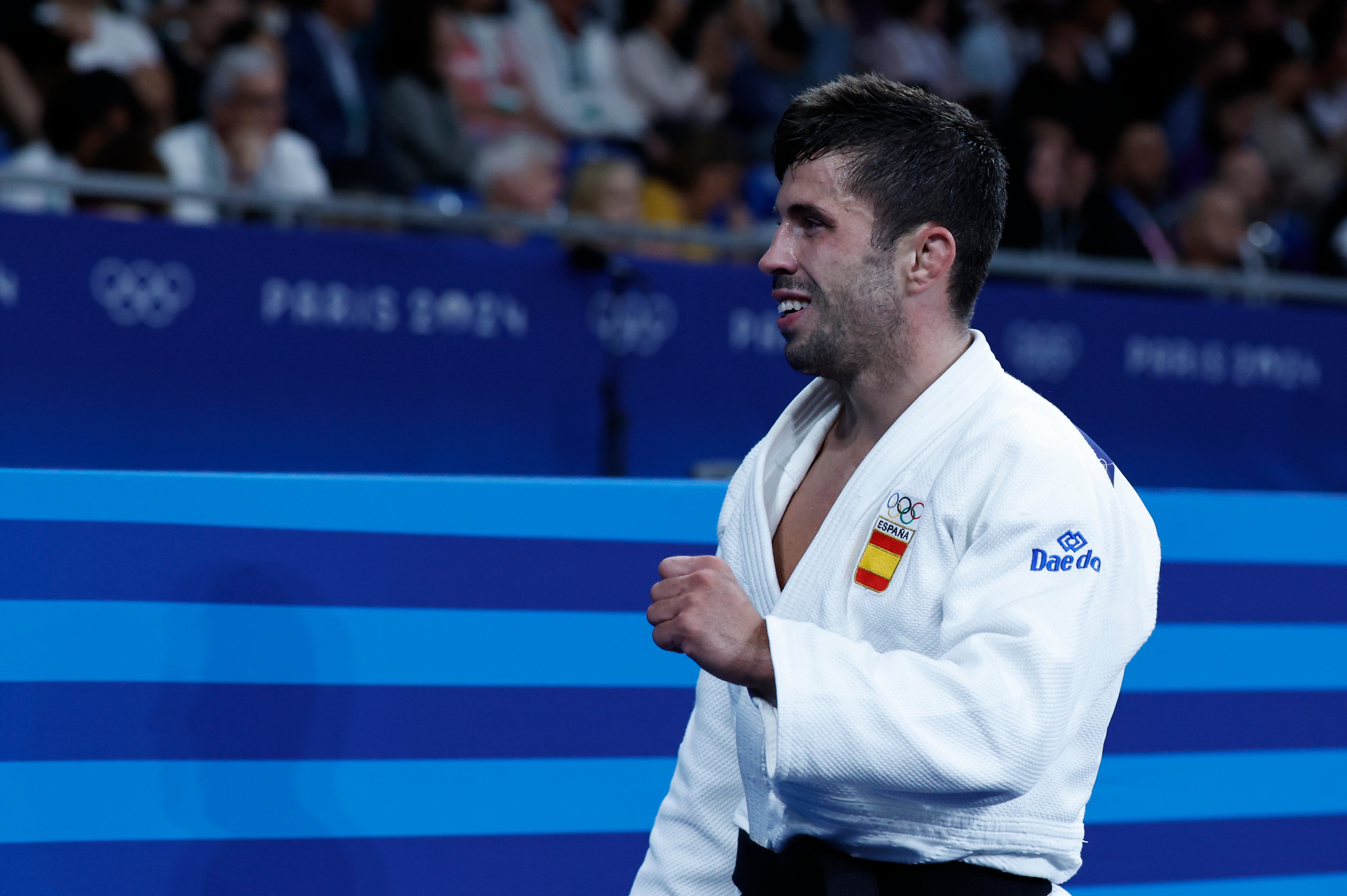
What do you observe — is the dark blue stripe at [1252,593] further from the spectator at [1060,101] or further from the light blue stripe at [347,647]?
the spectator at [1060,101]

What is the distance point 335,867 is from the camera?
2.29 m

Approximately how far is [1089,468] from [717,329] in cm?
294

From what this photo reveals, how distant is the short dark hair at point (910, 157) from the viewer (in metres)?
1.66

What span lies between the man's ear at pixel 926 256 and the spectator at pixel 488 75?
5079 mm

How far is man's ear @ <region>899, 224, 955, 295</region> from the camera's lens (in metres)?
1.67

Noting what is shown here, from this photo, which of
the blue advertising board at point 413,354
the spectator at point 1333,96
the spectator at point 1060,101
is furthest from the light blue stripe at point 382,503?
the spectator at point 1333,96

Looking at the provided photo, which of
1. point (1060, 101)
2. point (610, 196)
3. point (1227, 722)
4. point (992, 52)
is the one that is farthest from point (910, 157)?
point (992, 52)

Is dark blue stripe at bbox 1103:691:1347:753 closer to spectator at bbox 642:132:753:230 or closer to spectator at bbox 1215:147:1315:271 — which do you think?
spectator at bbox 642:132:753:230

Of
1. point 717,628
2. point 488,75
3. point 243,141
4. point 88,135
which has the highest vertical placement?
point 488,75

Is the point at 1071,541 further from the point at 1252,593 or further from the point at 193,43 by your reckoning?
the point at 193,43

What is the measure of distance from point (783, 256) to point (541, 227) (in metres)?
2.65

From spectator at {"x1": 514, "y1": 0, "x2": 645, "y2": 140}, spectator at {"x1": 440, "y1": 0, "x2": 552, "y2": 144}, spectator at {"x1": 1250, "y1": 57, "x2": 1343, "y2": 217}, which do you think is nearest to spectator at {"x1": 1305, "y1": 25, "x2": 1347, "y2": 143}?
spectator at {"x1": 1250, "y1": 57, "x2": 1343, "y2": 217}

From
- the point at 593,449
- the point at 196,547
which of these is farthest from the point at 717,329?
the point at 196,547

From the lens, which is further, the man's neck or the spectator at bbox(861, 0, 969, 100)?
the spectator at bbox(861, 0, 969, 100)
